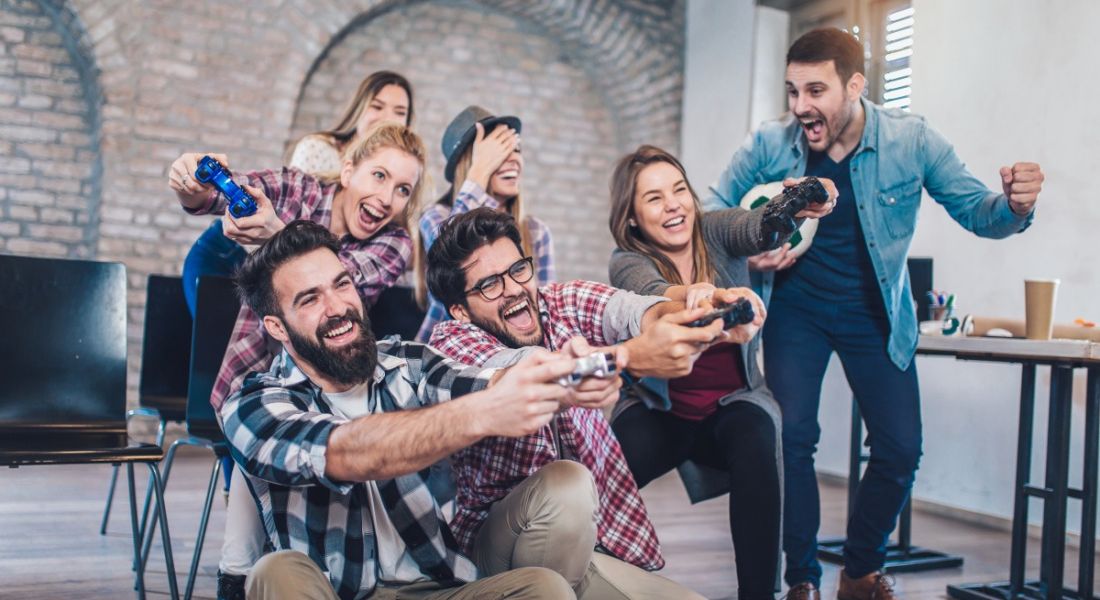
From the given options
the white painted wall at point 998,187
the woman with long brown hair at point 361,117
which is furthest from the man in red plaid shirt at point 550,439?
the white painted wall at point 998,187

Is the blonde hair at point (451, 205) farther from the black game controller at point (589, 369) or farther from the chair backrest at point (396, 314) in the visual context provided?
the black game controller at point (589, 369)

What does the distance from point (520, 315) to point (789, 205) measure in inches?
27.3

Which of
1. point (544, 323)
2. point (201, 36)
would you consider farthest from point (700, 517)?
point (201, 36)

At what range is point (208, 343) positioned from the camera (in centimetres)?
278

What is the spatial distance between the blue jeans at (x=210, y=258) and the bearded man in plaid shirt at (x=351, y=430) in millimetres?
963

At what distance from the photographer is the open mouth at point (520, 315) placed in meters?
2.00

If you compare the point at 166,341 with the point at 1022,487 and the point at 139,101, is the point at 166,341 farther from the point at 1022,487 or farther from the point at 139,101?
the point at 1022,487

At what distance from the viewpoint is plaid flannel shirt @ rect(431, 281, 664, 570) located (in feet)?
6.09

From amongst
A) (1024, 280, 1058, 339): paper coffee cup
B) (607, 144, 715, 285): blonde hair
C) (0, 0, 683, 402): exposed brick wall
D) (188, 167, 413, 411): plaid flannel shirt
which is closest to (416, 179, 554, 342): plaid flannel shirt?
(188, 167, 413, 411): plaid flannel shirt

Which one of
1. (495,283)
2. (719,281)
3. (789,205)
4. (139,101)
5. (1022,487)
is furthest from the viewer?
(139,101)

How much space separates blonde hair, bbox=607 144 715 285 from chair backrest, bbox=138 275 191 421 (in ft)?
5.43

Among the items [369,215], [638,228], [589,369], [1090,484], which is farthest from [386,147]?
[1090,484]

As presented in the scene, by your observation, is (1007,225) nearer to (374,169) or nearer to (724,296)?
(724,296)

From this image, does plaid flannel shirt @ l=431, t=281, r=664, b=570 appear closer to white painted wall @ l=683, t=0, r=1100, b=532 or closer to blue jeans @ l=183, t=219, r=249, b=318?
blue jeans @ l=183, t=219, r=249, b=318
